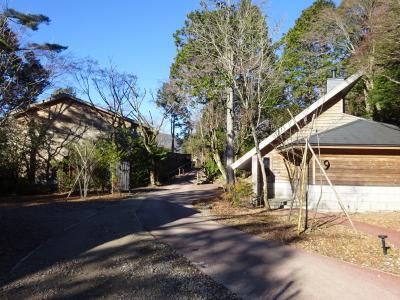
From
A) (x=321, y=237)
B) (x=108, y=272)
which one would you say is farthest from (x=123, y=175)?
(x=108, y=272)

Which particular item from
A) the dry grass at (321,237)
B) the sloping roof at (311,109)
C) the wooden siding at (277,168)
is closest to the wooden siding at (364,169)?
the sloping roof at (311,109)

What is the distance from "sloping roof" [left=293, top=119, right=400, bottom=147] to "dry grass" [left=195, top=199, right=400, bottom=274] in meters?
3.20

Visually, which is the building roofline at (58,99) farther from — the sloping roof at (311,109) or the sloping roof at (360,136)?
the sloping roof at (360,136)

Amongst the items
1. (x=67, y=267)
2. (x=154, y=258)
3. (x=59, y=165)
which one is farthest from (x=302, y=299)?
(x=59, y=165)

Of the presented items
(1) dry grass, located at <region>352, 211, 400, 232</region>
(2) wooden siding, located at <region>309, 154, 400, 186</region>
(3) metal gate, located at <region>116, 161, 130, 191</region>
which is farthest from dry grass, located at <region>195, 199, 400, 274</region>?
(3) metal gate, located at <region>116, 161, 130, 191</region>

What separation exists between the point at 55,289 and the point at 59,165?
20.8 meters

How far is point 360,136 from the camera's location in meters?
17.0

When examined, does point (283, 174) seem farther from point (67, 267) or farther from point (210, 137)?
point (210, 137)

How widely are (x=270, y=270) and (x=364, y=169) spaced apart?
10234 mm

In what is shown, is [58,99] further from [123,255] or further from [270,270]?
[270,270]

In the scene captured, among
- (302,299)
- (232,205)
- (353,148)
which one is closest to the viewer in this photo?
(302,299)

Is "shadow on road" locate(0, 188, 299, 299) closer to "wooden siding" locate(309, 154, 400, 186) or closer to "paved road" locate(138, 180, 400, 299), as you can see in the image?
"paved road" locate(138, 180, 400, 299)

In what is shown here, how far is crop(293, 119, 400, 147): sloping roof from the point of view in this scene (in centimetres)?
1616

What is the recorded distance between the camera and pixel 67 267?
8055mm
